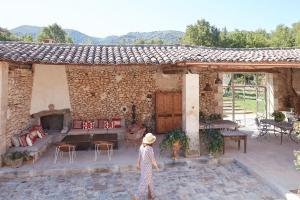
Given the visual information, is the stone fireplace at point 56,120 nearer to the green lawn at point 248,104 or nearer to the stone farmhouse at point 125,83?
the stone farmhouse at point 125,83

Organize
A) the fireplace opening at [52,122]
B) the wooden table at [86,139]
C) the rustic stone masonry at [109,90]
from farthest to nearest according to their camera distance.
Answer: the rustic stone masonry at [109,90] < the fireplace opening at [52,122] < the wooden table at [86,139]

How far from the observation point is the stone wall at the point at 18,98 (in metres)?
8.72

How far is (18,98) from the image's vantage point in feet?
31.2

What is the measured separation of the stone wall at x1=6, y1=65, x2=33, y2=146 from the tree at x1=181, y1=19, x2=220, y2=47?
38.8m

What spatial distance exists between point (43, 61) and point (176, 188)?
4983mm

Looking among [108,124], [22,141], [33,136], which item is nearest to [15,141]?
[22,141]

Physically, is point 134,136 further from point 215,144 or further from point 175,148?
point 215,144

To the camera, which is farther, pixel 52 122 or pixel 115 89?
pixel 115 89

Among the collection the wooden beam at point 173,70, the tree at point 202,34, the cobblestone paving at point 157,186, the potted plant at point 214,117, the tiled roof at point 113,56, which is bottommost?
the cobblestone paving at point 157,186

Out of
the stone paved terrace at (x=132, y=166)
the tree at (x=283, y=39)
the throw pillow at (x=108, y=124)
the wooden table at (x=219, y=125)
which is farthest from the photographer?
the tree at (x=283, y=39)

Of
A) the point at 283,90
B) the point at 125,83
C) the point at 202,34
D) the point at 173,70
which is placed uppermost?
the point at 202,34

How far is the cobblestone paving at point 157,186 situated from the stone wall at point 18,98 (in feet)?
6.48

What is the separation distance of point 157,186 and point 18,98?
551cm

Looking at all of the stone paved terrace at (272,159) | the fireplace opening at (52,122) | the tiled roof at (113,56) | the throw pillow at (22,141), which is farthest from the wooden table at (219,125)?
the throw pillow at (22,141)
